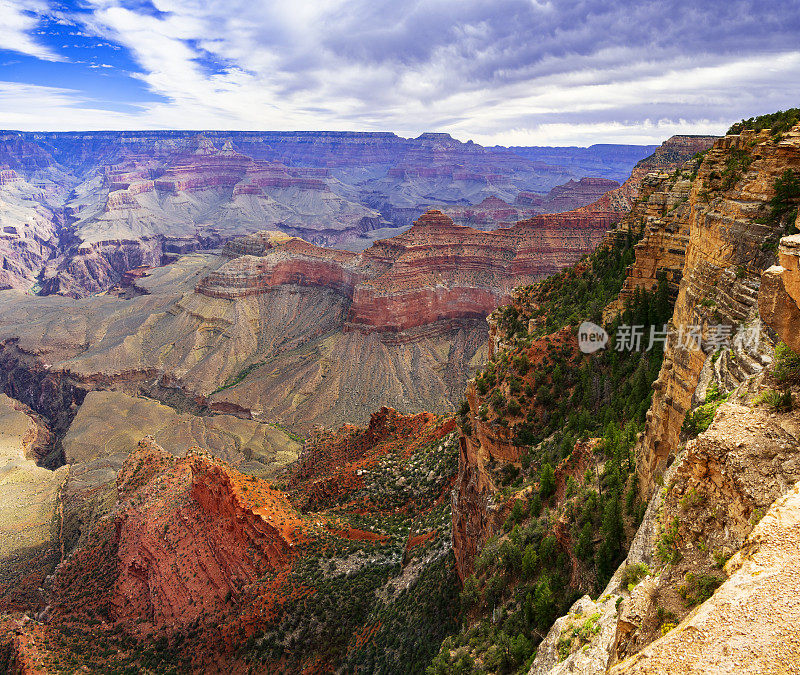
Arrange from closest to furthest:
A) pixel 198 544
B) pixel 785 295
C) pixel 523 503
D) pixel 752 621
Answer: pixel 752 621
pixel 785 295
pixel 523 503
pixel 198 544

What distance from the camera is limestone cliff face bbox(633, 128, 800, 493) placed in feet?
40.5

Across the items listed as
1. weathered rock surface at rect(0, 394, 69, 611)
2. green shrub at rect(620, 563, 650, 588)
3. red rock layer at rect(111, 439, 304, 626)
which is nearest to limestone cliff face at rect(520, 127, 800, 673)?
green shrub at rect(620, 563, 650, 588)

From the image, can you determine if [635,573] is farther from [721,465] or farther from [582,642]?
[721,465]

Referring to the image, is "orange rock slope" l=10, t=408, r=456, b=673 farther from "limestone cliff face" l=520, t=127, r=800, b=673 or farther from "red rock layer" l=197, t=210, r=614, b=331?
"red rock layer" l=197, t=210, r=614, b=331

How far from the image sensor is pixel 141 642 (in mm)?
31328

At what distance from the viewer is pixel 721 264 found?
13602 millimetres

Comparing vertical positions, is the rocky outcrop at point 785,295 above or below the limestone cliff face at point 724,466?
above

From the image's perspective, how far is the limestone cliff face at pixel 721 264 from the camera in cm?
1234

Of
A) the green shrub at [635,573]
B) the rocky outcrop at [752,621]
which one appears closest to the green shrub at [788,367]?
the rocky outcrop at [752,621]

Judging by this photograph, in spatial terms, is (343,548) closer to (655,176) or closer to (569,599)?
(569,599)

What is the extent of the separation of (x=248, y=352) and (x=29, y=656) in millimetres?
81825

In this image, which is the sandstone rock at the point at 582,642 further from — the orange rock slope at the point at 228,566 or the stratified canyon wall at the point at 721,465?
the orange rock slope at the point at 228,566

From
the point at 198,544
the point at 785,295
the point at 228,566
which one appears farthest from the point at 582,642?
the point at 198,544

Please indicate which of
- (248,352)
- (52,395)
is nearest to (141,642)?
(248,352)
